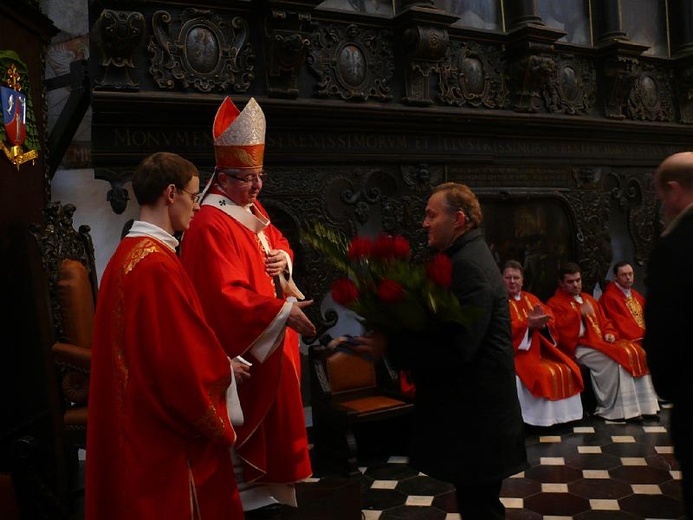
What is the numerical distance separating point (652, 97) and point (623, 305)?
317 cm

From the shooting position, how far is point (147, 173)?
8.87ft

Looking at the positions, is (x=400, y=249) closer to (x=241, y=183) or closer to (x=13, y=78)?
(x=241, y=183)

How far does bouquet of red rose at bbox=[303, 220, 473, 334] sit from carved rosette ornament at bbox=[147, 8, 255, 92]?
3.28 metres

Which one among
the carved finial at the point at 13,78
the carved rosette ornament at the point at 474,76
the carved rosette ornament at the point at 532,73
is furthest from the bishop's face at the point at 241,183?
the carved rosette ornament at the point at 532,73

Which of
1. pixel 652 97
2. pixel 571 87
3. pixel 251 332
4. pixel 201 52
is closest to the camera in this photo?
pixel 251 332

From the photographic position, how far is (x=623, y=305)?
7309 mm

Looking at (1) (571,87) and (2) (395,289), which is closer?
(2) (395,289)

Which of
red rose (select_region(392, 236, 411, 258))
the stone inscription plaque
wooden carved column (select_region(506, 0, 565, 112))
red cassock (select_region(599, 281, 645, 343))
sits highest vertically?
wooden carved column (select_region(506, 0, 565, 112))

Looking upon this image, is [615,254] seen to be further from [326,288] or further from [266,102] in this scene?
[266,102]

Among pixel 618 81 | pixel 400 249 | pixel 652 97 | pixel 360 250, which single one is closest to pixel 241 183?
pixel 360 250

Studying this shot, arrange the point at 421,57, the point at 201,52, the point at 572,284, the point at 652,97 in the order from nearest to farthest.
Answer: the point at 201,52 < the point at 421,57 < the point at 572,284 < the point at 652,97

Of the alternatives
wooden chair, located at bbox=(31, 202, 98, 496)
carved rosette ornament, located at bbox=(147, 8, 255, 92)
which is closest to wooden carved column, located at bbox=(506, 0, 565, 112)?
carved rosette ornament, located at bbox=(147, 8, 255, 92)

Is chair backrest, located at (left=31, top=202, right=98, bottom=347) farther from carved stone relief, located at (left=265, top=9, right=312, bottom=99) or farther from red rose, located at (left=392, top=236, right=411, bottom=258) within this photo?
red rose, located at (left=392, top=236, right=411, bottom=258)

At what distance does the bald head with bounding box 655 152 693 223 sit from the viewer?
242 centimetres
